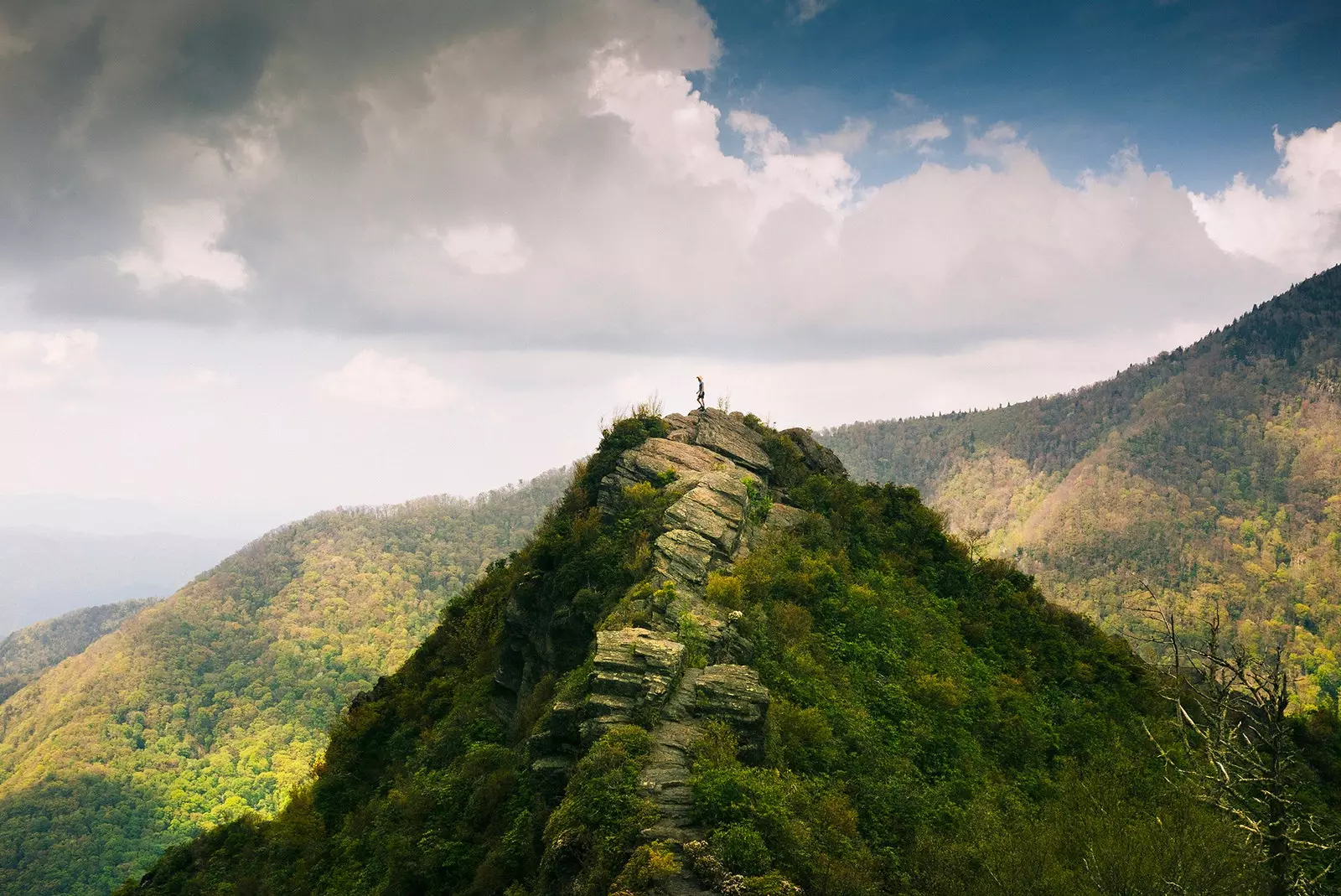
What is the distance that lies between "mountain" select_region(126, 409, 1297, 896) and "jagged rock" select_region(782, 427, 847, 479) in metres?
2.03

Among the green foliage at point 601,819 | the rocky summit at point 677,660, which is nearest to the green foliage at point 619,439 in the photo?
the rocky summit at point 677,660

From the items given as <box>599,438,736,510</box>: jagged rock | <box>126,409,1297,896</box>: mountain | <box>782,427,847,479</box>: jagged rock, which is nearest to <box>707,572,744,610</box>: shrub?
<box>126,409,1297,896</box>: mountain

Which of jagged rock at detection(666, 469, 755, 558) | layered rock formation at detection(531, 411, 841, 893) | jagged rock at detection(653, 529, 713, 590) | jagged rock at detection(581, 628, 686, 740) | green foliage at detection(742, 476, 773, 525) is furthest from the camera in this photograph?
green foliage at detection(742, 476, 773, 525)

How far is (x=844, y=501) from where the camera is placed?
121 feet

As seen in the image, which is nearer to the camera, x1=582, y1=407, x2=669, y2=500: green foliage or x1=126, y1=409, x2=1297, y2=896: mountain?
x1=126, y1=409, x2=1297, y2=896: mountain

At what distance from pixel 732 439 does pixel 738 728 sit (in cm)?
2244

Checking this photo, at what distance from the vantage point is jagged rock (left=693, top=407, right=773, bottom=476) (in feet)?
122

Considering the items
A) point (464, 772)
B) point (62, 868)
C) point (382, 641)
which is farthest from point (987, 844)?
point (382, 641)

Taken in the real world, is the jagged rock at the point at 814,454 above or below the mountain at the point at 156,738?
above

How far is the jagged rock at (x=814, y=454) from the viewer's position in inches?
1666

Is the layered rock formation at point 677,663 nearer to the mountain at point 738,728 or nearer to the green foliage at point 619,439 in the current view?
the mountain at point 738,728

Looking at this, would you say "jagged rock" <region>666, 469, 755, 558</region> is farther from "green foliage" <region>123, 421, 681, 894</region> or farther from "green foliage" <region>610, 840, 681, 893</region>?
"green foliage" <region>610, 840, 681, 893</region>

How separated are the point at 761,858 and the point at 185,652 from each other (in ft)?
760

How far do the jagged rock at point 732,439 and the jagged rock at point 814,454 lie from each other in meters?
2.88
